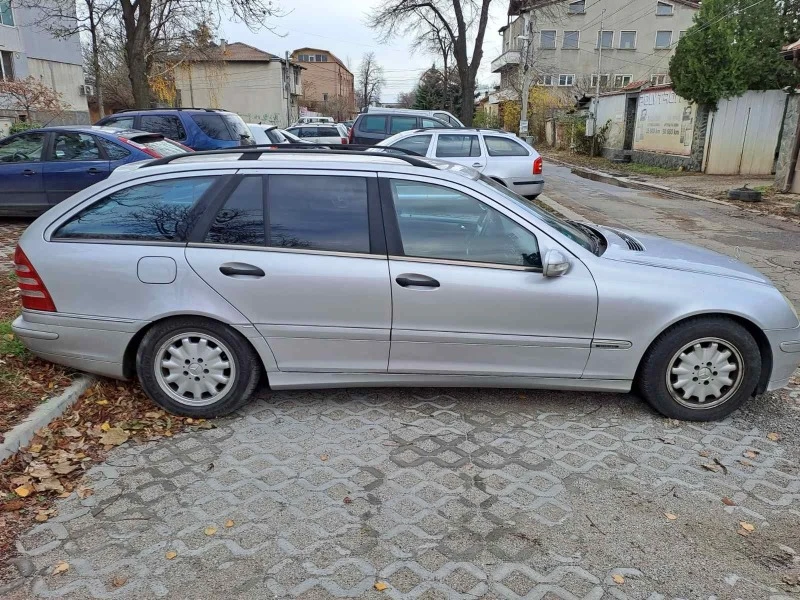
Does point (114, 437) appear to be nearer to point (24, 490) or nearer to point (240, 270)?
point (24, 490)

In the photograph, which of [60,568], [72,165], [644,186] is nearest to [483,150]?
[72,165]

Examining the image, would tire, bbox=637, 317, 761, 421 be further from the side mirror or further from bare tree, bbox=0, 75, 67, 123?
bare tree, bbox=0, 75, 67, 123

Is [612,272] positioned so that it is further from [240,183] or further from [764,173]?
[764,173]

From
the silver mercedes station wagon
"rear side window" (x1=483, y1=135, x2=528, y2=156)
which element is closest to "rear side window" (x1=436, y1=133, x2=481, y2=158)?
"rear side window" (x1=483, y1=135, x2=528, y2=156)

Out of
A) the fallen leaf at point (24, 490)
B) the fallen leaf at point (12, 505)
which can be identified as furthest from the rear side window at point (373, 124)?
the fallen leaf at point (12, 505)

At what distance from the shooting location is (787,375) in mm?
3678

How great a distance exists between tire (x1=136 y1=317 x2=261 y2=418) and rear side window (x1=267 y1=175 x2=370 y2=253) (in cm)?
69

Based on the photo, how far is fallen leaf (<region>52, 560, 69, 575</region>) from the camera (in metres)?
2.46

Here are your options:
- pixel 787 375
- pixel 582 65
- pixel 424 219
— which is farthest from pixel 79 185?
pixel 582 65

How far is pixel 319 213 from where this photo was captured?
362 cm

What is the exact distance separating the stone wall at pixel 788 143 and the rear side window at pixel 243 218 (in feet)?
48.0

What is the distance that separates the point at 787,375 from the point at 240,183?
3638 mm

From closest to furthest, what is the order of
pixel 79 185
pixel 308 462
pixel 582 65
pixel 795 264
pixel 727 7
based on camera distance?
pixel 308 462, pixel 795 264, pixel 79 185, pixel 727 7, pixel 582 65

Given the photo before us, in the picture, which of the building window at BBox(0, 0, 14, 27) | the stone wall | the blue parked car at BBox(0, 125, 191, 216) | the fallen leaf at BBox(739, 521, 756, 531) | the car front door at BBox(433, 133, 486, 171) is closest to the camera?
the fallen leaf at BBox(739, 521, 756, 531)
